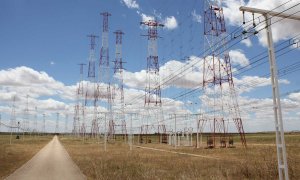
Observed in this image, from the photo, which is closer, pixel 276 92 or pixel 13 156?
pixel 276 92

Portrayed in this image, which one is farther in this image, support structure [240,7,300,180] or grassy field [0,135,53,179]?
grassy field [0,135,53,179]

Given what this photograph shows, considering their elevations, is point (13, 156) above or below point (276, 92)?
below

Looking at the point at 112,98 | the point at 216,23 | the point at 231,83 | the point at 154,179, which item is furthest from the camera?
the point at 112,98

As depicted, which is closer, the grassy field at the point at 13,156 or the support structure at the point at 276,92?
the support structure at the point at 276,92

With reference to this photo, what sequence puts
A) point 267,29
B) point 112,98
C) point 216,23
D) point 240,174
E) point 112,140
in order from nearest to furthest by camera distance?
point 267,29, point 240,174, point 216,23, point 112,98, point 112,140

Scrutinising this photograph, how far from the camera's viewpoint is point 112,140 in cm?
8162

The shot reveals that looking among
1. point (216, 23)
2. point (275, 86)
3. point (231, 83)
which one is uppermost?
point (216, 23)

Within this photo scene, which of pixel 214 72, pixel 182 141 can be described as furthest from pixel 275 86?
pixel 182 141

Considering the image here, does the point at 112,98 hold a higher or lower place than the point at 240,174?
higher

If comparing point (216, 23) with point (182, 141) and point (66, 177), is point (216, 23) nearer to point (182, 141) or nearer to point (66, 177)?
point (182, 141)

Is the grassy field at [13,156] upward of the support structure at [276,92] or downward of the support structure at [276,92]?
downward

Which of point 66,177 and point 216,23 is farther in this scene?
point 216,23

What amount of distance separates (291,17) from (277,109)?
170 inches

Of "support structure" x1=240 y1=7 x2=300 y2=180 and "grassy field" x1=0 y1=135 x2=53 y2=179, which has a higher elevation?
"support structure" x1=240 y1=7 x2=300 y2=180
